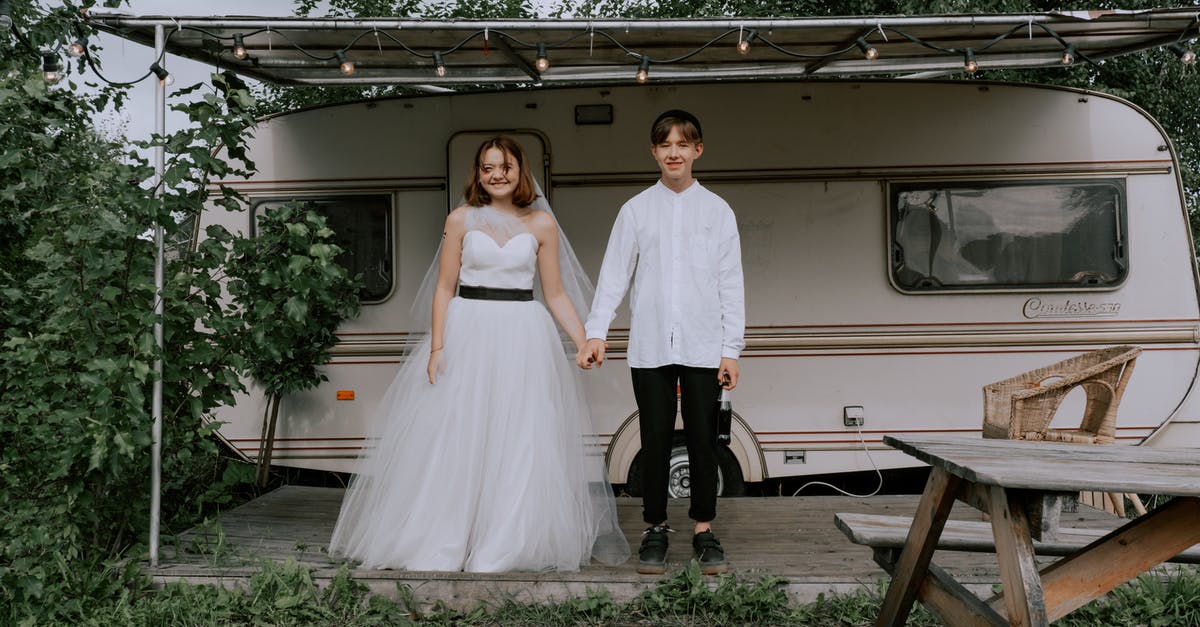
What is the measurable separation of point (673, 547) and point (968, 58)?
2.81 m

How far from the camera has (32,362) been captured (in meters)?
3.38

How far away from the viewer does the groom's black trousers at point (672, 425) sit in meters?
3.69

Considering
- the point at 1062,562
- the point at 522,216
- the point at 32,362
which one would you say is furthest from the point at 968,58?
the point at 32,362

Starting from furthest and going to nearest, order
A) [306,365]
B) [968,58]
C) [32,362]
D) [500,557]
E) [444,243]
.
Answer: [306,365] → [968,58] → [444,243] → [500,557] → [32,362]

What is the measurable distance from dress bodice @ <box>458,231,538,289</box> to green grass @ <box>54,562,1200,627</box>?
136 cm

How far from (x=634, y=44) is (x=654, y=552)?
8.98 ft

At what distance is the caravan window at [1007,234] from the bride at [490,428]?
2492 millimetres

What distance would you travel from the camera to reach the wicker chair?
179 inches

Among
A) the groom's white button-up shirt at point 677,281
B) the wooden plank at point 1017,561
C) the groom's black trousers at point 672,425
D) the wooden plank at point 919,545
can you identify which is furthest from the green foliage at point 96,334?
the wooden plank at point 1017,561

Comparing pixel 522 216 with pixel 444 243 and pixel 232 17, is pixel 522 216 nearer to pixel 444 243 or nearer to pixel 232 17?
pixel 444 243

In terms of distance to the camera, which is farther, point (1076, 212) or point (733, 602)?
point (1076, 212)

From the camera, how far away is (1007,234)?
539cm

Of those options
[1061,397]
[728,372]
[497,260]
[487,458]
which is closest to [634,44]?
[497,260]

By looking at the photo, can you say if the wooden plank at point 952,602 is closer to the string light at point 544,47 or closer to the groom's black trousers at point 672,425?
the groom's black trousers at point 672,425
